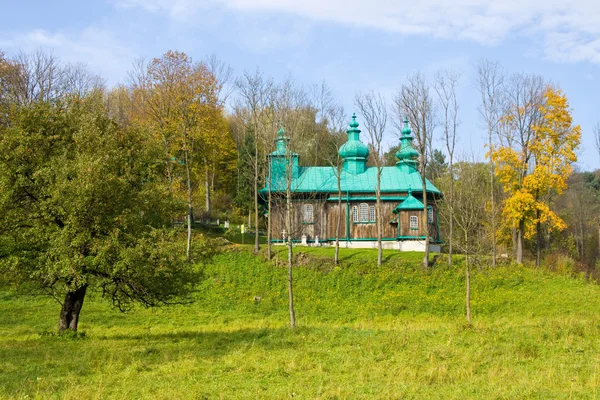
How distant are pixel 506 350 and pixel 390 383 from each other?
14.2 feet

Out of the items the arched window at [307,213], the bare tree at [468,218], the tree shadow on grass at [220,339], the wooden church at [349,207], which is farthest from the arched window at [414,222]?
the tree shadow on grass at [220,339]

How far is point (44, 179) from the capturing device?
15.0 meters

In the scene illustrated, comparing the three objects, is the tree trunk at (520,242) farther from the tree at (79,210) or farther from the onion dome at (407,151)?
the tree at (79,210)

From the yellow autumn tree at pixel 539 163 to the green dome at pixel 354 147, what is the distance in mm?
8700

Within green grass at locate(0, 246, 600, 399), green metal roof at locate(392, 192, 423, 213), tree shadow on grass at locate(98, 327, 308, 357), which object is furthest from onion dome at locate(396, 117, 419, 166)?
tree shadow on grass at locate(98, 327, 308, 357)

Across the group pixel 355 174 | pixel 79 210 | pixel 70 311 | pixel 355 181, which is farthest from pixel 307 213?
pixel 79 210

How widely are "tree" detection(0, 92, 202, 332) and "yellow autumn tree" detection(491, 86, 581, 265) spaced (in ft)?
68.8

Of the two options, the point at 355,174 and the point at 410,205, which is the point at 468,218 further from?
the point at 355,174

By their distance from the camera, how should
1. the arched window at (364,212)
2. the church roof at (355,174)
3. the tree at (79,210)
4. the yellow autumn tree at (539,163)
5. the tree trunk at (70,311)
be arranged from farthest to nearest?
the arched window at (364,212), the church roof at (355,174), the yellow autumn tree at (539,163), the tree trunk at (70,311), the tree at (79,210)

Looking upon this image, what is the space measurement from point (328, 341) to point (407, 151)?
77.8 feet

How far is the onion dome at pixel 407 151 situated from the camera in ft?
121

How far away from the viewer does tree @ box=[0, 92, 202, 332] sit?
14.6 metres

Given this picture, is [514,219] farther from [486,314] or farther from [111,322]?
[111,322]

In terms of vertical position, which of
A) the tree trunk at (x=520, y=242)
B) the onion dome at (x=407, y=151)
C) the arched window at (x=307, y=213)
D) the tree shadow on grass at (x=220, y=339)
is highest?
the onion dome at (x=407, y=151)
